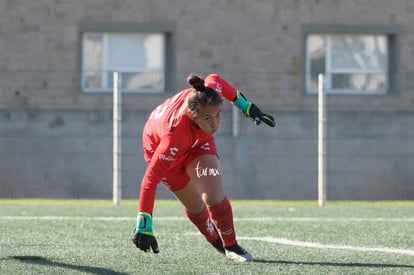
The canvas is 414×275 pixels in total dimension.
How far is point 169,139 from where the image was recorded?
800 centimetres

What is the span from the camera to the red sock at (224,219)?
8508 millimetres

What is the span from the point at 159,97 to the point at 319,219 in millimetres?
10542

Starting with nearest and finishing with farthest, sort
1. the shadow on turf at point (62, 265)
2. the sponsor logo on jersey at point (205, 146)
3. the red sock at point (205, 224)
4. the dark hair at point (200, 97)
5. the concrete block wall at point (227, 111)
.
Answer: the shadow on turf at point (62, 265) → the dark hair at point (200, 97) → the sponsor logo on jersey at point (205, 146) → the red sock at point (205, 224) → the concrete block wall at point (227, 111)

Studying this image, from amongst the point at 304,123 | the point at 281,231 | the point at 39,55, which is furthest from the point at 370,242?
the point at 39,55

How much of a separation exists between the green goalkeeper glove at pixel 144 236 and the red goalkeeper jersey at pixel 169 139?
0.05 meters

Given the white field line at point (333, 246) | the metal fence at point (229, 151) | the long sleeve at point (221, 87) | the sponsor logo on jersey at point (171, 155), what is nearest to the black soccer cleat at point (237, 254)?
the sponsor logo on jersey at point (171, 155)

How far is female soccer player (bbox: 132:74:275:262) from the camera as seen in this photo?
25.8 ft

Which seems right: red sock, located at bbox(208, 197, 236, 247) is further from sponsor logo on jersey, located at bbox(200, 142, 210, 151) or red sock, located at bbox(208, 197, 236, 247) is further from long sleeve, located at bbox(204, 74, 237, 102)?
long sleeve, located at bbox(204, 74, 237, 102)

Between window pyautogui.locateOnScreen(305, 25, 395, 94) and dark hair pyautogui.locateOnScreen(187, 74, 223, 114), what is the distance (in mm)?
16728

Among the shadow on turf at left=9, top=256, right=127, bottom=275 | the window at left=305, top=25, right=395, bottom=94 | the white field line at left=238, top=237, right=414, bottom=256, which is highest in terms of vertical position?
the window at left=305, top=25, right=395, bottom=94

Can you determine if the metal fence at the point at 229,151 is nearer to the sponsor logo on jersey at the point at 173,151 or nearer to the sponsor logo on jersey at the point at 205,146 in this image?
the sponsor logo on jersey at the point at 205,146

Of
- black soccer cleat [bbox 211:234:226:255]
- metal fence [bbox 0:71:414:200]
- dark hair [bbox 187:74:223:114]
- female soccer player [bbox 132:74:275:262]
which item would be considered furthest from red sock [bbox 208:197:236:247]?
metal fence [bbox 0:71:414:200]

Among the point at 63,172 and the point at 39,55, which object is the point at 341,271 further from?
the point at 39,55

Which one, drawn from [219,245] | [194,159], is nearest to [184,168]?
[194,159]
